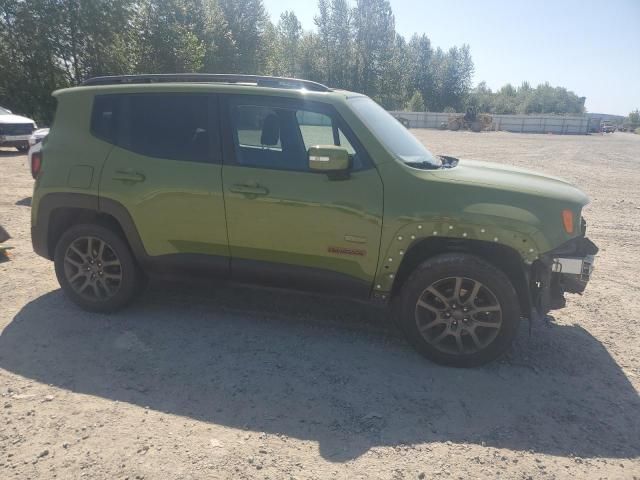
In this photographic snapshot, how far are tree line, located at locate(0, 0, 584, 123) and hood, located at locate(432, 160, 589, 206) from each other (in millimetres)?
27434

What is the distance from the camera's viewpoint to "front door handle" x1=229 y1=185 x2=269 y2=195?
12.5ft

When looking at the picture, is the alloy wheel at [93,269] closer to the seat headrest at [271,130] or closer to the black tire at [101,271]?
the black tire at [101,271]

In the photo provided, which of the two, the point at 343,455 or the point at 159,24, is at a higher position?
the point at 159,24

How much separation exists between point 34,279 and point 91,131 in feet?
6.39

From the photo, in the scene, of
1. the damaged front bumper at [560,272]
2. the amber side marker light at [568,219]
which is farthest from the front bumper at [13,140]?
the amber side marker light at [568,219]

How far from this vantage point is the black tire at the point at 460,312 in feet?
11.6

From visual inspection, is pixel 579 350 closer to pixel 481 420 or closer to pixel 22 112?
pixel 481 420

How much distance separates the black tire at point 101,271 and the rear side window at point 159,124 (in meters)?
0.81

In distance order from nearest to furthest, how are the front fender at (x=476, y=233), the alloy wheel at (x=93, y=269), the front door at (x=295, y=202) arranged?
the front fender at (x=476, y=233)
the front door at (x=295, y=202)
the alloy wheel at (x=93, y=269)

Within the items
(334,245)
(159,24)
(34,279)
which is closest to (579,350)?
(334,245)

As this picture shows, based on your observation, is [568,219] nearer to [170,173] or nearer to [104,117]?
[170,173]

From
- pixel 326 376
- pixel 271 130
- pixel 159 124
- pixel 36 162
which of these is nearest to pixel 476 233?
pixel 326 376

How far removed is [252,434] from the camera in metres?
2.89

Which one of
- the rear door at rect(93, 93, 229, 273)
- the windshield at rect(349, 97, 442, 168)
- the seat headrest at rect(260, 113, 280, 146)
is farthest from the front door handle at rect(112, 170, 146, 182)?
the windshield at rect(349, 97, 442, 168)
